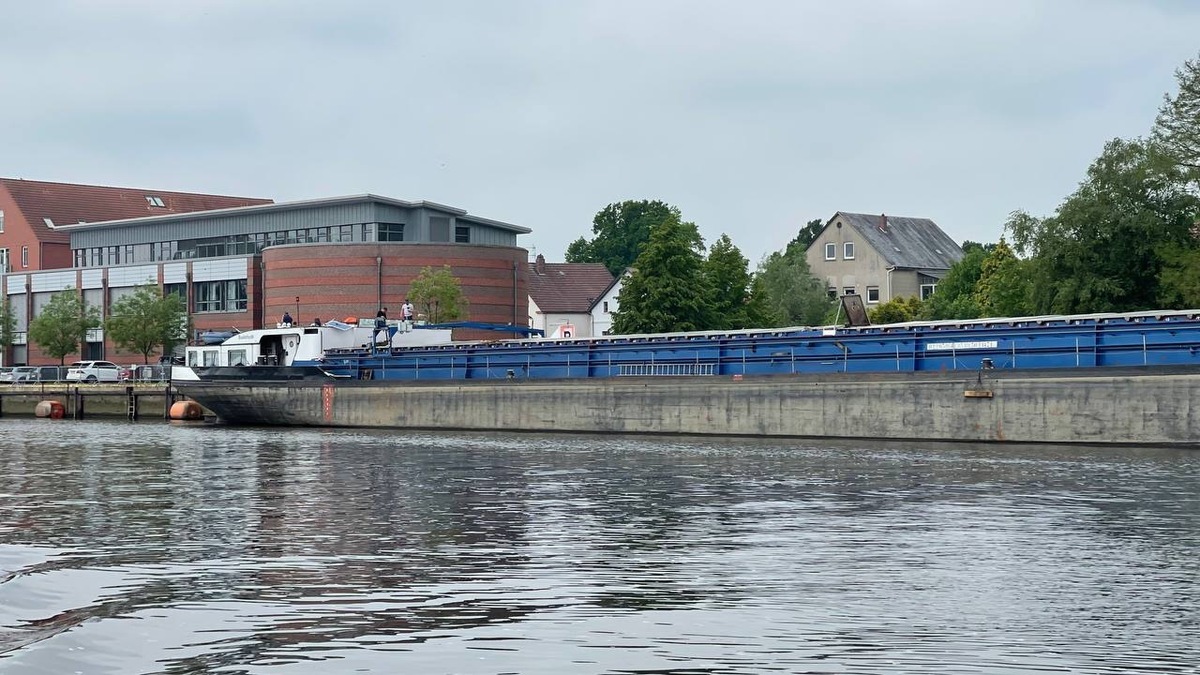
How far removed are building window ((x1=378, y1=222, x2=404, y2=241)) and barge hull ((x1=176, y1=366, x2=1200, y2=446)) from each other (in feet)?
119

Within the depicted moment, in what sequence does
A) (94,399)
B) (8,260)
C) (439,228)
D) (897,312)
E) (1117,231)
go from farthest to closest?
(8,260), (897,312), (439,228), (94,399), (1117,231)

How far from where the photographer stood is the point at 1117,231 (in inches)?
2378

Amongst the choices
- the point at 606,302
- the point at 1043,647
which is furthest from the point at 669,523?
the point at 606,302

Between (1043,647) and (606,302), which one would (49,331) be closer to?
(606,302)

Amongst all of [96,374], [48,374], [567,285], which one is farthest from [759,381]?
[567,285]

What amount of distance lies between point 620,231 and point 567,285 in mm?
46093

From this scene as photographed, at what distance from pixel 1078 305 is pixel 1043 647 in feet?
171

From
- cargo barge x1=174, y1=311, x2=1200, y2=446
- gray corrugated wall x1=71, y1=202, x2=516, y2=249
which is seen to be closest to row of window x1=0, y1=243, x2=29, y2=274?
gray corrugated wall x1=71, y1=202, x2=516, y2=249

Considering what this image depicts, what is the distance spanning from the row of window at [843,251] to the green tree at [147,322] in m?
47.1

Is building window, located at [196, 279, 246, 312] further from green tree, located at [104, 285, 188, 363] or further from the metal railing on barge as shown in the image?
the metal railing on barge

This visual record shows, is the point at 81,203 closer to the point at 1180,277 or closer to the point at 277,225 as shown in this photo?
the point at 277,225

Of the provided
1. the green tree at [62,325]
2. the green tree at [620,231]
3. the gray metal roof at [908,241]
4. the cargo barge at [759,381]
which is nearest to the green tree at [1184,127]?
the cargo barge at [759,381]

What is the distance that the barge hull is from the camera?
36.3 m

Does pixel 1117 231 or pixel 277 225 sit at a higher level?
pixel 277 225
